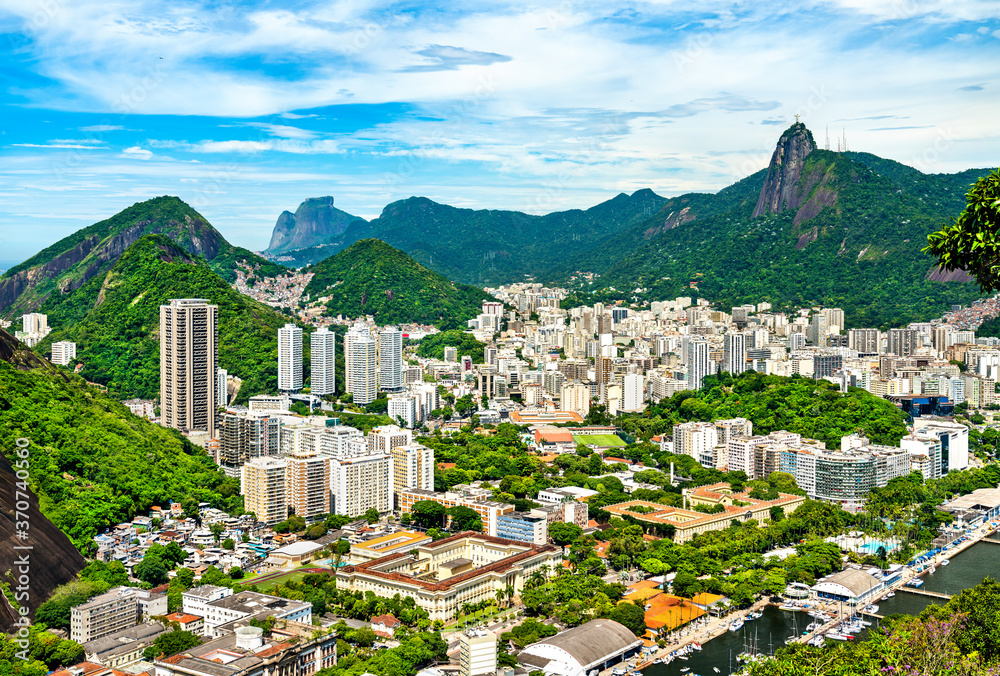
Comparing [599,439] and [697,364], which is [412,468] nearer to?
[599,439]

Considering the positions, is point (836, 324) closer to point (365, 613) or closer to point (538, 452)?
point (538, 452)

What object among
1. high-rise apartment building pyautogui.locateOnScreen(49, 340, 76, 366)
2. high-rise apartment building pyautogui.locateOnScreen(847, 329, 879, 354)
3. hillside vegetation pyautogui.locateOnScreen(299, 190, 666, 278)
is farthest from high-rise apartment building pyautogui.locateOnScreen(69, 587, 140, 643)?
hillside vegetation pyautogui.locateOnScreen(299, 190, 666, 278)

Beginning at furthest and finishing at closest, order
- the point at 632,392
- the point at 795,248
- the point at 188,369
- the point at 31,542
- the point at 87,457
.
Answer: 1. the point at 795,248
2. the point at 632,392
3. the point at 188,369
4. the point at 87,457
5. the point at 31,542

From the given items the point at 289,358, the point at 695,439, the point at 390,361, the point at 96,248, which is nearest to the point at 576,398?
the point at 390,361

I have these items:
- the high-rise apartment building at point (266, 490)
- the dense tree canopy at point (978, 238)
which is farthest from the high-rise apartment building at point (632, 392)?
the dense tree canopy at point (978, 238)

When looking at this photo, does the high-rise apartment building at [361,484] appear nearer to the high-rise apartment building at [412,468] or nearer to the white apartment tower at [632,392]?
the high-rise apartment building at [412,468]

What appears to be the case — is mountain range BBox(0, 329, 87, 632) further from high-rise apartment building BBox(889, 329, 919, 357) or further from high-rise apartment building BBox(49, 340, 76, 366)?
high-rise apartment building BBox(889, 329, 919, 357)

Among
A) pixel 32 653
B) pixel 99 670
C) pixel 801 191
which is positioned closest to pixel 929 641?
pixel 99 670
